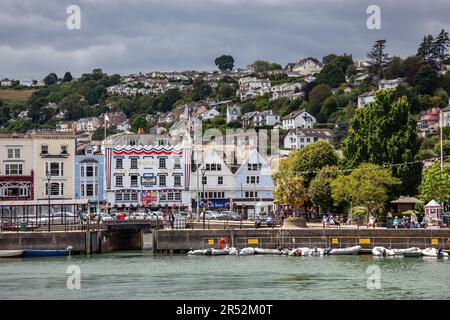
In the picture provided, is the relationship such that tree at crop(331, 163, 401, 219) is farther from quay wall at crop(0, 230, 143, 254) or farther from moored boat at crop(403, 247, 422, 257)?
quay wall at crop(0, 230, 143, 254)

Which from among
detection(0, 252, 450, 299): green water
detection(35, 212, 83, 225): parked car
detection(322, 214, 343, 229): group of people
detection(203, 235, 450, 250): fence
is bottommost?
detection(0, 252, 450, 299): green water

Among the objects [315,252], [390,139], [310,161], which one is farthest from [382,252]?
[310,161]

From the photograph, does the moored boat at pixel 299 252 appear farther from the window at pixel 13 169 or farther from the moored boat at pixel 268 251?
the window at pixel 13 169

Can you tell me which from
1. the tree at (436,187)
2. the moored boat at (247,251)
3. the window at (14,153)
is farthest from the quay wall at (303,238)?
the window at (14,153)

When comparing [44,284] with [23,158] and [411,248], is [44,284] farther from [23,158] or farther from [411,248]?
[23,158]

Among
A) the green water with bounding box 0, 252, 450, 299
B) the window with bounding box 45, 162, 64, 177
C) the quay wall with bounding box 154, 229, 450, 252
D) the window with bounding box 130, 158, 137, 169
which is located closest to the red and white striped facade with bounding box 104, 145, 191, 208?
the window with bounding box 130, 158, 137, 169

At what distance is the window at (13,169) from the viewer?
117125 millimetres

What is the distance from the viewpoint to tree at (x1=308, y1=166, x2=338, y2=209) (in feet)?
348

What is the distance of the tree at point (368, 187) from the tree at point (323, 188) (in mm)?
7451

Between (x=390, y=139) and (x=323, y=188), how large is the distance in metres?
9.18

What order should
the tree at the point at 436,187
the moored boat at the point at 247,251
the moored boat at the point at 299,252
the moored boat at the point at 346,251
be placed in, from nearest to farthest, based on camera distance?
the moored boat at the point at 299,252
the moored boat at the point at 346,251
the moored boat at the point at 247,251
the tree at the point at 436,187

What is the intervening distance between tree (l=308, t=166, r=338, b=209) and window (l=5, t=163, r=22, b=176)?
106 feet

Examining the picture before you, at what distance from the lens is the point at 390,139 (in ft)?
330
